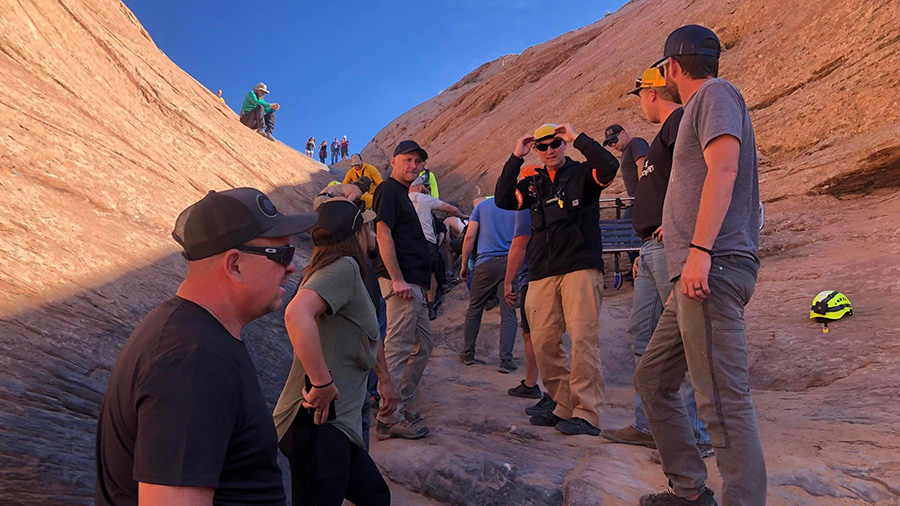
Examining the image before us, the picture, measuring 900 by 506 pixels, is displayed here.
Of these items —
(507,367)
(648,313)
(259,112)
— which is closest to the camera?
(648,313)

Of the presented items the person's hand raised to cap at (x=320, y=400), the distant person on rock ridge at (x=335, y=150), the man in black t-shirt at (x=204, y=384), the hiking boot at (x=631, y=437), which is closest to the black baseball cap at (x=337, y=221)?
the person's hand raised to cap at (x=320, y=400)

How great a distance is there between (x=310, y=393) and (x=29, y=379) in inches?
62.9

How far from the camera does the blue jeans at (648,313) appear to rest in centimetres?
355

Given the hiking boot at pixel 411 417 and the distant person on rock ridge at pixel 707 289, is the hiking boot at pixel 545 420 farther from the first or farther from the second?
the distant person on rock ridge at pixel 707 289

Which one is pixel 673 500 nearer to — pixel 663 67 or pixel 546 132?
pixel 663 67

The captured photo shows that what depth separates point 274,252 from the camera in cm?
176

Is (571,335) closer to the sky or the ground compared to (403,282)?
closer to the ground

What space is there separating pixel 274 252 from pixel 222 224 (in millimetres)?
165

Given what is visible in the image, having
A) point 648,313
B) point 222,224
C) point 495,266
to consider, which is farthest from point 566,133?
point 222,224

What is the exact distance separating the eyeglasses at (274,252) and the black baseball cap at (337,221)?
121cm

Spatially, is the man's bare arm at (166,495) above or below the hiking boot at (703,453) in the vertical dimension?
below

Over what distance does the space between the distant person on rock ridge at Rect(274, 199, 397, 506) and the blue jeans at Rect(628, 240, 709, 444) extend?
5.60ft

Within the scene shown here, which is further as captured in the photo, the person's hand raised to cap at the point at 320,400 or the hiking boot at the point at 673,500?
the hiking boot at the point at 673,500

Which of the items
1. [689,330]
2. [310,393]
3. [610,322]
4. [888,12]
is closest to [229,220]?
[310,393]
